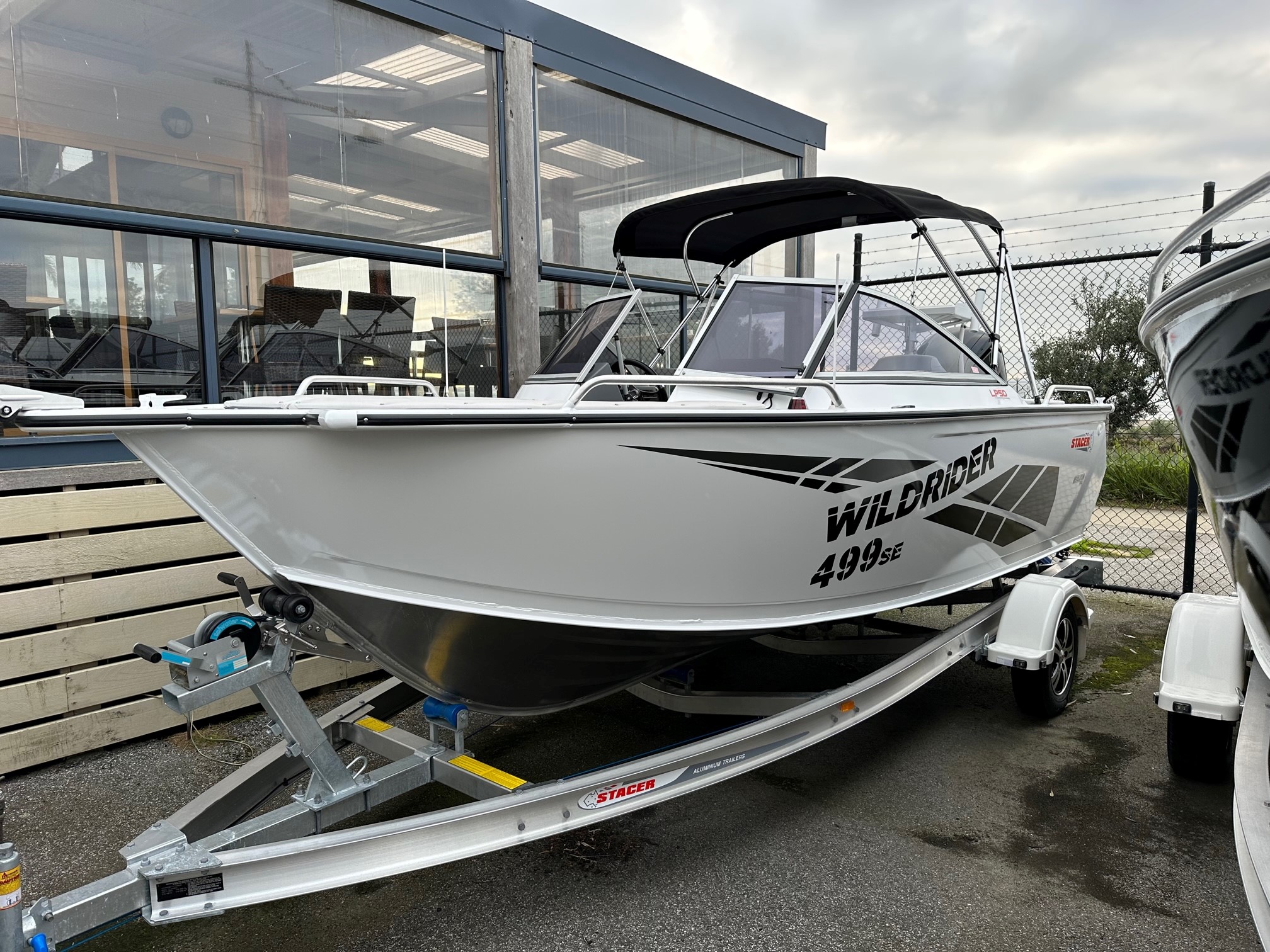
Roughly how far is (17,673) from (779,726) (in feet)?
9.91

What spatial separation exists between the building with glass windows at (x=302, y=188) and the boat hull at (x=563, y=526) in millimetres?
2128

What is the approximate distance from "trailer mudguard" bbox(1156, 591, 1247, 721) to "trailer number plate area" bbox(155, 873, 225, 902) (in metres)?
3.07

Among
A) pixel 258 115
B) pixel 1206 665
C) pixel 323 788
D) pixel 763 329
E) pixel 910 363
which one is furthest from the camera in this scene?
pixel 258 115

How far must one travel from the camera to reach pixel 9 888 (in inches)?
68.1

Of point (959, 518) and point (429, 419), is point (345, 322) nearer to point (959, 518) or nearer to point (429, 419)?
point (429, 419)

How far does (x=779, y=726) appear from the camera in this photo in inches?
115

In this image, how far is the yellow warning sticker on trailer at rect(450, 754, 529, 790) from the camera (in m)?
2.51

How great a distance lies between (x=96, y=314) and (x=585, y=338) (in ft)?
7.40

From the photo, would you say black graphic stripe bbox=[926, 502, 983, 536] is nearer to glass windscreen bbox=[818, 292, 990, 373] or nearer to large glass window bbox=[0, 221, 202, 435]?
glass windscreen bbox=[818, 292, 990, 373]

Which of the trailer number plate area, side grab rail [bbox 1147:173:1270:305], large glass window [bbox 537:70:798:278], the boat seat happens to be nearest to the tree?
large glass window [bbox 537:70:798:278]

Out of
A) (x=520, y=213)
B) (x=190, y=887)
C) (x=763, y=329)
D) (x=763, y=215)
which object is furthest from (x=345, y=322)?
(x=190, y=887)

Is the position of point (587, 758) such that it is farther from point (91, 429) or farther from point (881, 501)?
point (91, 429)

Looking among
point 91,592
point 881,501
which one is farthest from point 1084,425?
point 91,592

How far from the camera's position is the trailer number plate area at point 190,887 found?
1.97m
